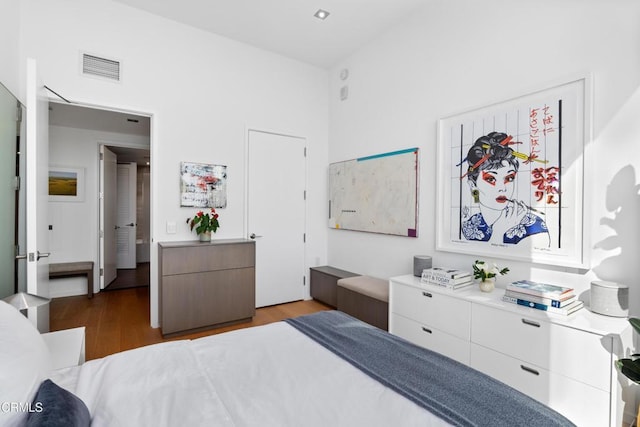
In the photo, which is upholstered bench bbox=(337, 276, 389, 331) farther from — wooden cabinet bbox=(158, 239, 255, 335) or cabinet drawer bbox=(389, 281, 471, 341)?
wooden cabinet bbox=(158, 239, 255, 335)

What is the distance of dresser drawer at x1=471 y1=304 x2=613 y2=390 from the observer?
1590mm

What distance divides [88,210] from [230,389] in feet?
15.8

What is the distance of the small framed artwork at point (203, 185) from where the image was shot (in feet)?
11.2

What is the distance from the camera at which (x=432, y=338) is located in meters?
2.38

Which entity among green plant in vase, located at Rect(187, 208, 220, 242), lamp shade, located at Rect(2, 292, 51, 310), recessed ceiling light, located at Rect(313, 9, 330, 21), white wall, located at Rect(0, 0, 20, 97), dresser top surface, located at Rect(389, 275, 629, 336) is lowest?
dresser top surface, located at Rect(389, 275, 629, 336)

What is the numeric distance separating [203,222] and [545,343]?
9.93 feet

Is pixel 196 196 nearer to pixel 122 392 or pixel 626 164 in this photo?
pixel 122 392

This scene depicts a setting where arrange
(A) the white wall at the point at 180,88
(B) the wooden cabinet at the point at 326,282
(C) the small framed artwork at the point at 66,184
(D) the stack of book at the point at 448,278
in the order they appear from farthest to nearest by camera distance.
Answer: (C) the small framed artwork at the point at 66,184 < (B) the wooden cabinet at the point at 326,282 < (A) the white wall at the point at 180,88 < (D) the stack of book at the point at 448,278

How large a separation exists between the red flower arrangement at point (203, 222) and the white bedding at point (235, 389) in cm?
194

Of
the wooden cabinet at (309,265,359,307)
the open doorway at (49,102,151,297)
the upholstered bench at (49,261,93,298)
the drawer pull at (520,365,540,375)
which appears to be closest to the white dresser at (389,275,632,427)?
the drawer pull at (520,365,540,375)

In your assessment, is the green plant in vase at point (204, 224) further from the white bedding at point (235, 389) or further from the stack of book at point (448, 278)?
the stack of book at point (448, 278)

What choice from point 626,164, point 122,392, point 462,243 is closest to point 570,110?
point 626,164

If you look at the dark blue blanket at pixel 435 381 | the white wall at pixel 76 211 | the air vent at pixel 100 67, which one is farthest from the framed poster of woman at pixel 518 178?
the white wall at pixel 76 211

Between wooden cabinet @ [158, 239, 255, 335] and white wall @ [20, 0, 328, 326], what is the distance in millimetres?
357
